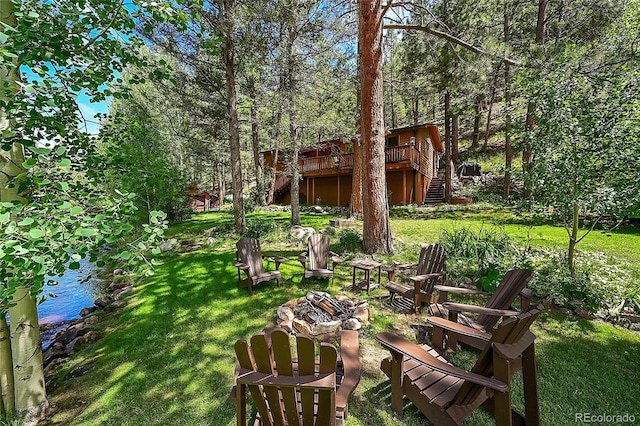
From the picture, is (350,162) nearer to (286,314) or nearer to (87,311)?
(286,314)

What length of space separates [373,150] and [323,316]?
14.2ft

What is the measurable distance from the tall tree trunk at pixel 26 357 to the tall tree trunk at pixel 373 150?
5.85 m

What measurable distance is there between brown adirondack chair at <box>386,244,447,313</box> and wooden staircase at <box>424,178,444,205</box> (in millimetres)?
12485

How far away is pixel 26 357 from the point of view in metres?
2.65

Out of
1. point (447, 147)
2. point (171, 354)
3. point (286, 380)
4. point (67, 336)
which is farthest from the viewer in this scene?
point (447, 147)

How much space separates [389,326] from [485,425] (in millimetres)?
1617

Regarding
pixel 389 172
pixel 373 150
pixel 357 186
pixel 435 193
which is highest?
pixel 389 172

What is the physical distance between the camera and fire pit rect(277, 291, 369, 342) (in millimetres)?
3633

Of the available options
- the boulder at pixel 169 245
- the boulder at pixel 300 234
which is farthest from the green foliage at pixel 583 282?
the boulder at pixel 169 245

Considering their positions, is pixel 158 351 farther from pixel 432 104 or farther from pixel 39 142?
pixel 432 104

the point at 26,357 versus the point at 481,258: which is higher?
the point at 481,258

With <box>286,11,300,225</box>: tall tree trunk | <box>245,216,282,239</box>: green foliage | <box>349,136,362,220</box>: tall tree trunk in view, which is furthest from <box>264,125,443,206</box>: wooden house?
<box>245,216,282,239</box>: green foliage

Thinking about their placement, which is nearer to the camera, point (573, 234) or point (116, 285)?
point (573, 234)

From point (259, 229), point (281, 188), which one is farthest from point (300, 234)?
point (281, 188)
